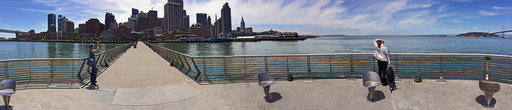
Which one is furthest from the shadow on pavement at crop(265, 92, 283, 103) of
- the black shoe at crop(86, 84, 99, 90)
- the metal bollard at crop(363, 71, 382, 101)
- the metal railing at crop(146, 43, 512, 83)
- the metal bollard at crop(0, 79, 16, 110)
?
the metal bollard at crop(0, 79, 16, 110)

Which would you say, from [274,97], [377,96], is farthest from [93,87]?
[377,96]

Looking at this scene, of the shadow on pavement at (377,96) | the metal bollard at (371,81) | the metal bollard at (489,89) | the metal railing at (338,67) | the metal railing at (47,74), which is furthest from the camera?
the metal railing at (47,74)

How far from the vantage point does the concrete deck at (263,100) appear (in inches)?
262

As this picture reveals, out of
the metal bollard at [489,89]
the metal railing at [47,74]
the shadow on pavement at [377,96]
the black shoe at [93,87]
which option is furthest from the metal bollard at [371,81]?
the metal railing at [47,74]

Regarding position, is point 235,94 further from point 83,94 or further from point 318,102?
point 83,94

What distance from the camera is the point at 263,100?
278 inches

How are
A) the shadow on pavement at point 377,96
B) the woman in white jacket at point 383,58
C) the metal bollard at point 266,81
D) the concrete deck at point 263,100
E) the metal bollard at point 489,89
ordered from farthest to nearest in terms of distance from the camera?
1. the woman in white jacket at point 383,58
2. the metal bollard at point 266,81
3. the shadow on pavement at point 377,96
4. the concrete deck at point 263,100
5. the metal bollard at point 489,89

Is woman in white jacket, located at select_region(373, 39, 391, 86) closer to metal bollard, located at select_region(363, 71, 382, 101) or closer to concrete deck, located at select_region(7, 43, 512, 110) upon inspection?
concrete deck, located at select_region(7, 43, 512, 110)

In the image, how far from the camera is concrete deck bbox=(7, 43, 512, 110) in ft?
21.8

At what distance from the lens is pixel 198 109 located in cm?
657

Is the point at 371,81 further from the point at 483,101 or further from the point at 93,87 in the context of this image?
the point at 93,87

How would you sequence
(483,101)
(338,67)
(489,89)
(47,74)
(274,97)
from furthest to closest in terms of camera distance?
(338,67), (47,74), (274,97), (483,101), (489,89)

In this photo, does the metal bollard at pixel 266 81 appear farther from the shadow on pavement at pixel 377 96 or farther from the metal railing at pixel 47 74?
the metal railing at pixel 47 74

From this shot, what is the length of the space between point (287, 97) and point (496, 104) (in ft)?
16.5
